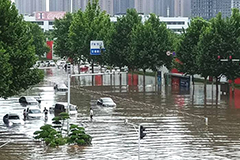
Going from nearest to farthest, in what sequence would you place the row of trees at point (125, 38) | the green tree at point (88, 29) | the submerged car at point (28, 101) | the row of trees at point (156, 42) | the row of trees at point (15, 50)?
the row of trees at point (15, 50) → the submerged car at point (28, 101) → the row of trees at point (156, 42) → the row of trees at point (125, 38) → the green tree at point (88, 29)

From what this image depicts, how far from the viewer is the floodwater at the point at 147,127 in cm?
5619

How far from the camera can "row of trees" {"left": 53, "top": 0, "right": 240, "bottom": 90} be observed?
10450 cm

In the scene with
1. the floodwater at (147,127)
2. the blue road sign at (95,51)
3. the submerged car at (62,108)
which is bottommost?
the floodwater at (147,127)

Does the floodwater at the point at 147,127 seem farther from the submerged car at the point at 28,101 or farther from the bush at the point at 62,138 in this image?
the submerged car at the point at 28,101

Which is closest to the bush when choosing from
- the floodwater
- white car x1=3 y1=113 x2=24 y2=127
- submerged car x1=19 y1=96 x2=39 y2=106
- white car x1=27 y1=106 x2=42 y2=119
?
the floodwater

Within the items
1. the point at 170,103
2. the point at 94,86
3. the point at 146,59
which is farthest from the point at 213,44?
the point at 94,86

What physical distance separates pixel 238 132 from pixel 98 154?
18.4 meters

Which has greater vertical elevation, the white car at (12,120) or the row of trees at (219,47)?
the row of trees at (219,47)

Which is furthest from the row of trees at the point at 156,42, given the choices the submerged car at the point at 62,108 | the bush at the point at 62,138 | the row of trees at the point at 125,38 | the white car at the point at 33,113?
the bush at the point at 62,138

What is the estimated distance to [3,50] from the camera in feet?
207

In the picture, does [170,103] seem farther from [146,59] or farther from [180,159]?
[180,159]

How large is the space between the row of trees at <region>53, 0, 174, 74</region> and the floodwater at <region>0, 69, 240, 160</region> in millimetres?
13235

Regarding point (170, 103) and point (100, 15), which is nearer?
point (170, 103)

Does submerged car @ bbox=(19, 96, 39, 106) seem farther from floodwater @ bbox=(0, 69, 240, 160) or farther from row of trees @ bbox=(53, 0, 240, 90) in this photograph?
row of trees @ bbox=(53, 0, 240, 90)
